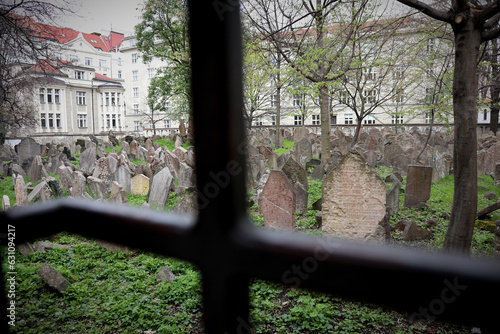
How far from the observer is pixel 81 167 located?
462 inches

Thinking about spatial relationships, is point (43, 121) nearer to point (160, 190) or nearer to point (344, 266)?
point (160, 190)

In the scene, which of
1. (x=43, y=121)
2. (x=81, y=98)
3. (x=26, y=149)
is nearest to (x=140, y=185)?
(x=26, y=149)

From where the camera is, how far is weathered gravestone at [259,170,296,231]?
18.1 feet

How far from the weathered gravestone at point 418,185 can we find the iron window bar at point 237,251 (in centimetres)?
731

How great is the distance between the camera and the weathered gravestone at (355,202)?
4.82 m

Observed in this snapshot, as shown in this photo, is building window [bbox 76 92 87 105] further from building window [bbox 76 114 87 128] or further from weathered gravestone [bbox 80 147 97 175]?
weathered gravestone [bbox 80 147 97 175]

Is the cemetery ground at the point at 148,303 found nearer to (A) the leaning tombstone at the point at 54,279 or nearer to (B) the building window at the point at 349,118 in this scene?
(A) the leaning tombstone at the point at 54,279

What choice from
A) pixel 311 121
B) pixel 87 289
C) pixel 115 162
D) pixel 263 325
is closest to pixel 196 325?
pixel 263 325

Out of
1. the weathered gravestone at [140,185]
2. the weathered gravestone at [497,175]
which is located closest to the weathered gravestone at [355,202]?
the weathered gravestone at [140,185]

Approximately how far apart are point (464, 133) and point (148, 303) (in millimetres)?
3791

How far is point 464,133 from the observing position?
361cm

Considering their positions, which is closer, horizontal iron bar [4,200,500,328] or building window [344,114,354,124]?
horizontal iron bar [4,200,500,328]

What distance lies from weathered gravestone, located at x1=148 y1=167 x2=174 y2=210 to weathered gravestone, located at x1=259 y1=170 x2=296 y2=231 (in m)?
2.23

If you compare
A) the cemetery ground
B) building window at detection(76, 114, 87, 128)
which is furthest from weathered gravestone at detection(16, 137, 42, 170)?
building window at detection(76, 114, 87, 128)
